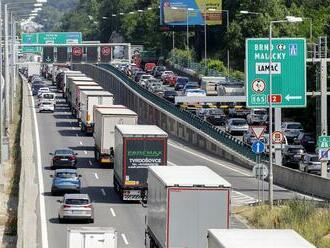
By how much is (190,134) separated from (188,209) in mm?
50579

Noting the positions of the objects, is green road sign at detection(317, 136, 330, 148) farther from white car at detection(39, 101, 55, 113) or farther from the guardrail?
white car at detection(39, 101, 55, 113)

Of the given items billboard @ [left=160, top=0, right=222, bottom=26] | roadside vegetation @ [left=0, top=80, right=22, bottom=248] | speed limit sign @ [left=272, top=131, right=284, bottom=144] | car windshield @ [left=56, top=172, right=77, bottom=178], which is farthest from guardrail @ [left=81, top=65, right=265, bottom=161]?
billboard @ [left=160, top=0, right=222, bottom=26]

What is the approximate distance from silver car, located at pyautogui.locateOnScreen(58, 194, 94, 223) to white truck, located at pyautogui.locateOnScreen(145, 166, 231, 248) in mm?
10095

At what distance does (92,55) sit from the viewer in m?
124

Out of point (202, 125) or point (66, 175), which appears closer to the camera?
point (66, 175)

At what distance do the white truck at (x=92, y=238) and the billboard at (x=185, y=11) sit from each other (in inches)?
4278

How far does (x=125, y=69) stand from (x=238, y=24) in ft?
50.8

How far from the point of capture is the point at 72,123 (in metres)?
90.2

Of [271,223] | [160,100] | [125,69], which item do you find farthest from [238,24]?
[271,223]

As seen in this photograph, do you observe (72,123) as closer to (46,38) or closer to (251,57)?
(251,57)

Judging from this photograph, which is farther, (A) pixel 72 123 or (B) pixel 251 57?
(A) pixel 72 123

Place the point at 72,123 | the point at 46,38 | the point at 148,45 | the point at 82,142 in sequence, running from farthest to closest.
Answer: the point at 148,45 → the point at 46,38 → the point at 72,123 → the point at 82,142

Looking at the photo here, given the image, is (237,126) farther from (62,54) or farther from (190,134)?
(62,54)

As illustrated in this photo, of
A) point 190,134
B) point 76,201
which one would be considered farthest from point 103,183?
point 190,134
